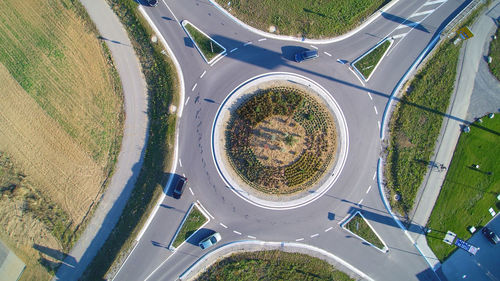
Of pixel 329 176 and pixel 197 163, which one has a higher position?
pixel 197 163

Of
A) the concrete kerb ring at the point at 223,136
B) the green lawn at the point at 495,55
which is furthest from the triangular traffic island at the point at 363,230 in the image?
the green lawn at the point at 495,55

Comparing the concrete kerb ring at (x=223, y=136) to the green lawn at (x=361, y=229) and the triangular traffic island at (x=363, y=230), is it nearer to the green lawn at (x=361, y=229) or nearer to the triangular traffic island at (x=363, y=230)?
the triangular traffic island at (x=363, y=230)

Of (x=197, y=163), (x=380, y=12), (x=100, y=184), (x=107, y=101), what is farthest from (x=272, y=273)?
(x=380, y=12)

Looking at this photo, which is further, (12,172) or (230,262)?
(12,172)

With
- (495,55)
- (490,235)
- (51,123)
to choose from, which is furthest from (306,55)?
(51,123)

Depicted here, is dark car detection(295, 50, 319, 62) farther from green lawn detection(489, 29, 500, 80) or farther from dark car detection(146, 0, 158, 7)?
green lawn detection(489, 29, 500, 80)

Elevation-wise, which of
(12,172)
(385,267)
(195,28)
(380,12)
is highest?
(195,28)

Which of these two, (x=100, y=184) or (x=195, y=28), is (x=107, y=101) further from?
(x=195, y=28)
